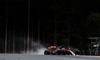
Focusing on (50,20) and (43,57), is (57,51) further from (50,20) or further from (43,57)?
(43,57)

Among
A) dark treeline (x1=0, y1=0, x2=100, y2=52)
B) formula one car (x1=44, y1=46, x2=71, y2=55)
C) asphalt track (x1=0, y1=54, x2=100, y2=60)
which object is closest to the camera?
asphalt track (x1=0, y1=54, x2=100, y2=60)

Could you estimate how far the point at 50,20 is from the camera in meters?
27.5

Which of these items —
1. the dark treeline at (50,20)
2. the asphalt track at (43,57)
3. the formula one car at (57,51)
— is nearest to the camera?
the asphalt track at (43,57)

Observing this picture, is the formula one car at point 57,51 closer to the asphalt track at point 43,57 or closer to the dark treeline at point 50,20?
the dark treeline at point 50,20

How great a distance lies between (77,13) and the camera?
26172mm

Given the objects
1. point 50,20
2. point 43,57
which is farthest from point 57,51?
point 43,57

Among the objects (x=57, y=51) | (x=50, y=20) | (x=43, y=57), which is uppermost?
(x=43, y=57)

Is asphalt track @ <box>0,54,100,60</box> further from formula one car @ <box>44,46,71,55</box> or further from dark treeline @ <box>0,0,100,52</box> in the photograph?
dark treeline @ <box>0,0,100,52</box>

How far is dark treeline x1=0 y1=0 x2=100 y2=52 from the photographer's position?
26302mm

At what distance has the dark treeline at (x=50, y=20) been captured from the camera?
2630cm

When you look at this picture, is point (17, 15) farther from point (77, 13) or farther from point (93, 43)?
point (93, 43)

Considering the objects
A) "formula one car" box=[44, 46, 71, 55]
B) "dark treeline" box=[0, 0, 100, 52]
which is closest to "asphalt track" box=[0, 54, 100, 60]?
"formula one car" box=[44, 46, 71, 55]

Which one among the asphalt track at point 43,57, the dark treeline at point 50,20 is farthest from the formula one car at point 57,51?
the asphalt track at point 43,57

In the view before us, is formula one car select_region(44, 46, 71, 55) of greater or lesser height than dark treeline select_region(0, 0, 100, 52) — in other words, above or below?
below
